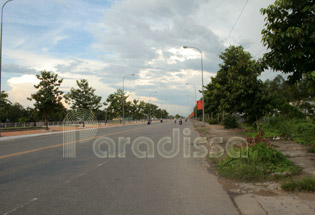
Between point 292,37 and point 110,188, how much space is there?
5.56 m

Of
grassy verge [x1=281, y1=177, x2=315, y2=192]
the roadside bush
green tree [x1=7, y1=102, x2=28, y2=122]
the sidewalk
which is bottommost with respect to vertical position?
the sidewalk

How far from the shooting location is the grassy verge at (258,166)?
23.2 feet

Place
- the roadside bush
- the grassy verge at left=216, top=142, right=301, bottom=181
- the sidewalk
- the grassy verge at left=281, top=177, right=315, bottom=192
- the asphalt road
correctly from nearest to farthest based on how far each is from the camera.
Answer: the sidewalk < the asphalt road < the grassy verge at left=281, top=177, right=315, bottom=192 < the grassy verge at left=216, top=142, right=301, bottom=181 < the roadside bush

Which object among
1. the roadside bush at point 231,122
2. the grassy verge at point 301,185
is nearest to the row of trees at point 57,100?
the roadside bush at point 231,122

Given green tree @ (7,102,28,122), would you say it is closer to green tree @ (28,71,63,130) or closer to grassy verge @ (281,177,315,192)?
green tree @ (28,71,63,130)

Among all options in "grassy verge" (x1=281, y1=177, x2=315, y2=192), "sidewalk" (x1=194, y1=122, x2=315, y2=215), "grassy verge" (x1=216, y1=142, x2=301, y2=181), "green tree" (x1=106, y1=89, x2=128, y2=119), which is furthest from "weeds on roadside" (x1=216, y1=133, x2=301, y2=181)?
"green tree" (x1=106, y1=89, x2=128, y2=119)

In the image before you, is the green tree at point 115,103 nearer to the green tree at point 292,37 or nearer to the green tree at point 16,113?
the green tree at point 16,113

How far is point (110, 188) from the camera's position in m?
6.20

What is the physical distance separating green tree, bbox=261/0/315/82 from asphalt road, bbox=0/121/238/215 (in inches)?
142

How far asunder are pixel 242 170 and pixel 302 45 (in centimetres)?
353

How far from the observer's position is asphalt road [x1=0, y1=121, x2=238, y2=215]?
488cm

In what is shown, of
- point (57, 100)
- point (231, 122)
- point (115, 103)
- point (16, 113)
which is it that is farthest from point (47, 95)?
point (16, 113)

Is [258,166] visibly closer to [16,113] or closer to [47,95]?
[47,95]

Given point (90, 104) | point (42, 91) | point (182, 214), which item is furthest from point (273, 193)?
point (90, 104)
